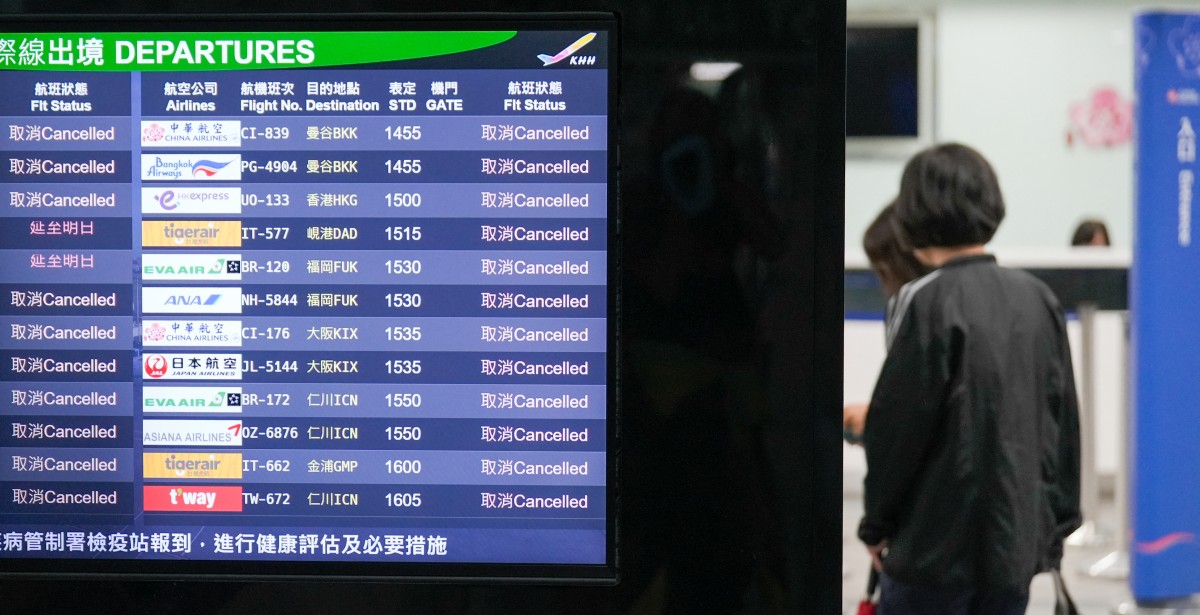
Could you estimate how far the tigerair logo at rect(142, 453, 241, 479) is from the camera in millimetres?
919

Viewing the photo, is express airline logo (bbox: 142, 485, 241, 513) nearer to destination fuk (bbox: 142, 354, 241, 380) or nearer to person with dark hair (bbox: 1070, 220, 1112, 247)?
destination fuk (bbox: 142, 354, 241, 380)

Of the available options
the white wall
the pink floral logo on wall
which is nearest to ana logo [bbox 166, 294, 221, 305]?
the white wall

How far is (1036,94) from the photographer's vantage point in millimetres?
7000

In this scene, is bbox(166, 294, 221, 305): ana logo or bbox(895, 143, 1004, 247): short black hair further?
Answer: bbox(895, 143, 1004, 247): short black hair

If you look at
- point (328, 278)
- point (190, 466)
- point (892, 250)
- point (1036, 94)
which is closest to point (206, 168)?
point (328, 278)

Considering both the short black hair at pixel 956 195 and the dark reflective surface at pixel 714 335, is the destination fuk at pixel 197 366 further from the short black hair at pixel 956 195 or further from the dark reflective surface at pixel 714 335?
the short black hair at pixel 956 195

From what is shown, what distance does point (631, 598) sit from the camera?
943 mm

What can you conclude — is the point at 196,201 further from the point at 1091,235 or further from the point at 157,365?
the point at 1091,235

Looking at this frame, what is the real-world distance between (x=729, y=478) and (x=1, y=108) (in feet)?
2.31

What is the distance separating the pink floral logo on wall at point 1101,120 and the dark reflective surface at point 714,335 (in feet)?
22.1

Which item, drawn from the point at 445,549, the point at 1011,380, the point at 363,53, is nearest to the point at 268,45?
the point at 363,53

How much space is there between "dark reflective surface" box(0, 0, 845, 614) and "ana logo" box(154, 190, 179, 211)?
161 mm

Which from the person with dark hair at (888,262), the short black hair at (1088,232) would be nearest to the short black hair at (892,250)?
the person with dark hair at (888,262)

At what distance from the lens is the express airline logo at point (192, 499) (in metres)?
0.92
